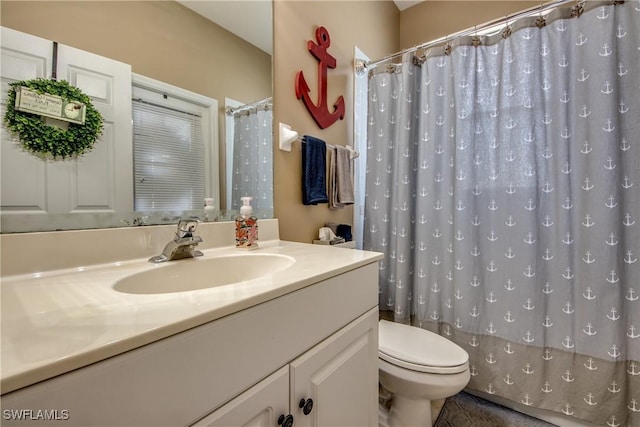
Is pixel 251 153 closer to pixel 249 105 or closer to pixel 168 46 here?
pixel 249 105

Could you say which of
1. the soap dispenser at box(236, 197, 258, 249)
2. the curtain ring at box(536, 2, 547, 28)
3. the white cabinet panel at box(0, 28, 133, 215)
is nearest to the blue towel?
the soap dispenser at box(236, 197, 258, 249)

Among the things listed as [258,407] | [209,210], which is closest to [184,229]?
[209,210]

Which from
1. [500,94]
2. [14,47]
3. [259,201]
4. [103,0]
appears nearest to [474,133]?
[500,94]

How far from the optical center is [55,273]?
2.13 ft

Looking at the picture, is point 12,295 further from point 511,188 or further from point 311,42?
point 511,188

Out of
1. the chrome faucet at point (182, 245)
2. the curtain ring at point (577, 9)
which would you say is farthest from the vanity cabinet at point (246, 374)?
the curtain ring at point (577, 9)

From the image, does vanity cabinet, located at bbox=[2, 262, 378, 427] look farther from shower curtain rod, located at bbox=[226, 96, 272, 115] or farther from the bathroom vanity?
shower curtain rod, located at bbox=[226, 96, 272, 115]

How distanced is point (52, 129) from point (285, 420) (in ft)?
2.77

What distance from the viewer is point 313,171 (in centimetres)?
134

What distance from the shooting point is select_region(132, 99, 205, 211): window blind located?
0.82 m

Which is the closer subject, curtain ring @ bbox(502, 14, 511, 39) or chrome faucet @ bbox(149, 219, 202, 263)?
chrome faucet @ bbox(149, 219, 202, 263)

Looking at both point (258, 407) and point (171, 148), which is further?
point (171, 148)

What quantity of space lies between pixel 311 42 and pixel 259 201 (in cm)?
84

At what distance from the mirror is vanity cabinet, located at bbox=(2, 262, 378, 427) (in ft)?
1.74
